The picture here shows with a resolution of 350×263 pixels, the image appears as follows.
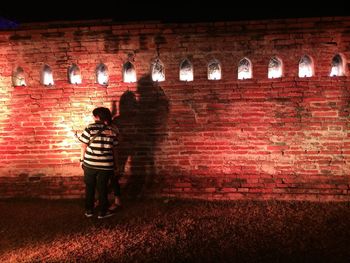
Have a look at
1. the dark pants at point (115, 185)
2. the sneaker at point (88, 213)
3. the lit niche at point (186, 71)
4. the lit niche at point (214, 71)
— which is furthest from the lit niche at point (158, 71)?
the sneaker at point (88, 213)

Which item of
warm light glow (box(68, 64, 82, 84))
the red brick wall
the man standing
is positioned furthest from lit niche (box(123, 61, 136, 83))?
the man standing

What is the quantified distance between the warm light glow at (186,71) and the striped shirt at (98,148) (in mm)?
1809

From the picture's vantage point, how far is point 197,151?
553 centimetres

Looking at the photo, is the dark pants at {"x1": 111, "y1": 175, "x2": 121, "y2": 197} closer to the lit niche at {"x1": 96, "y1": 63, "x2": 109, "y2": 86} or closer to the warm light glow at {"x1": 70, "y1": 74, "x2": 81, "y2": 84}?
the lit niche at {"x1": 96, "y1": 63, "x2": 109, "y2": 86}

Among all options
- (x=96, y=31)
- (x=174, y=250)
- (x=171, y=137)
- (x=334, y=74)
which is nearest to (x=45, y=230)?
(x=174, y=250)

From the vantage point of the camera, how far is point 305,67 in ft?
17.7

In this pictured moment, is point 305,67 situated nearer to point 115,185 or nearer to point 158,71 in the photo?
point 158,71

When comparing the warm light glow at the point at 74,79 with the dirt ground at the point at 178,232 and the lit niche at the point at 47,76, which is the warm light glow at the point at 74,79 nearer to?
the lit niche at the point at 47,76

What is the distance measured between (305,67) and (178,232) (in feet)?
12.7

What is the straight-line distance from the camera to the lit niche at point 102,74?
18.3ft

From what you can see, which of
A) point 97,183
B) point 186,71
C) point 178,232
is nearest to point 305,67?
point 186,71

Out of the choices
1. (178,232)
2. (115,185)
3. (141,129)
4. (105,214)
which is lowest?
(178,232)

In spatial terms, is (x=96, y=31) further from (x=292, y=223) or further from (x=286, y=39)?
A: (x=292, y=223)

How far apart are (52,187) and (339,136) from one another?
226 inches
